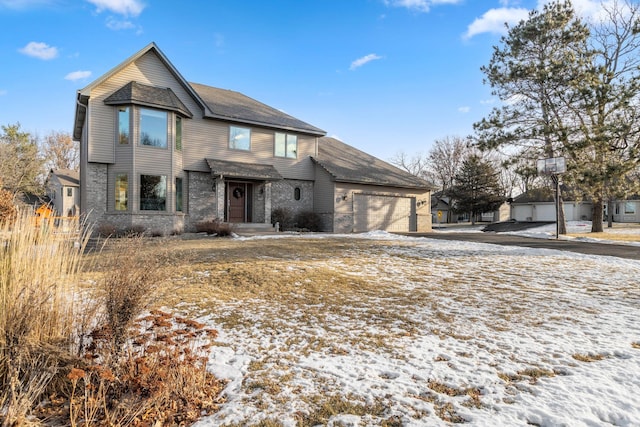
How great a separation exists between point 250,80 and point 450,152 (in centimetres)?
3246

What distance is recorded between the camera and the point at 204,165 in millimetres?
16172

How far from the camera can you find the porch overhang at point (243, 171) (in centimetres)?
1563

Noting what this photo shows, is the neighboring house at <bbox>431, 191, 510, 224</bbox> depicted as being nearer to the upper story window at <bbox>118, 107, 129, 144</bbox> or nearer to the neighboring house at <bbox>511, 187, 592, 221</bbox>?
the neighboring house at <bbox>511, 187, 592, 221</bbox>

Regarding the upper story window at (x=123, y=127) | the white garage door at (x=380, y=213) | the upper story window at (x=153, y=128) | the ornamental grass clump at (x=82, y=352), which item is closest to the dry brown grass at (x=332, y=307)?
the ornamental grass clump at (x=82, y=352)

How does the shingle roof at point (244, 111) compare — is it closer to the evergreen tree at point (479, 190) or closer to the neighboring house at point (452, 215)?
the evergreen tree at point (479, 190)

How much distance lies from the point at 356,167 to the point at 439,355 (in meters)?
17.9

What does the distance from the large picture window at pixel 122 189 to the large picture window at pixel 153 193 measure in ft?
1.84

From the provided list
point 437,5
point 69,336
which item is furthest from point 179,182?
point 69,336

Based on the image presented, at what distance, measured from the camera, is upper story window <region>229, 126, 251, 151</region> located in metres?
17.1

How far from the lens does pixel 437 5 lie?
12195mm

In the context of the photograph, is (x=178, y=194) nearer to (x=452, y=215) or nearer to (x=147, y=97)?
(x=147, y=97)

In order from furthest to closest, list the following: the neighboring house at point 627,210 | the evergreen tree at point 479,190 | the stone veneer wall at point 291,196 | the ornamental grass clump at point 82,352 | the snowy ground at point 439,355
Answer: the evergreen tree at point 479,190 < the neighboring house at point 627,210 < the stone veneer wall at point 291,196 < the snowy ground at point 439,355 < the ornamental grass clump at point 82,352

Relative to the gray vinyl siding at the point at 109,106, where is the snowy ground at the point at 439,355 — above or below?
below

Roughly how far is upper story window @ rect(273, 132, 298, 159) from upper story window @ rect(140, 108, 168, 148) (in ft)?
18.3
